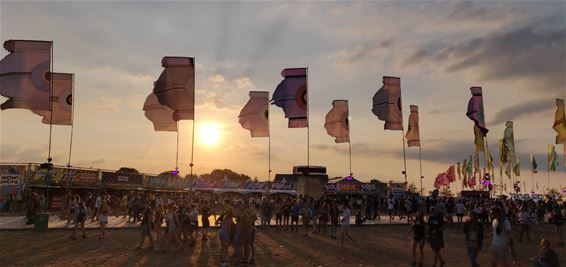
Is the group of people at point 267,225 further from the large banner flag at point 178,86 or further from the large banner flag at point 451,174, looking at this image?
the large banner flag at point 451,174

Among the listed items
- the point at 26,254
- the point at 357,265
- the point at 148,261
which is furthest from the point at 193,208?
the point at 357,265

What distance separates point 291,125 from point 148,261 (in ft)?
63.2

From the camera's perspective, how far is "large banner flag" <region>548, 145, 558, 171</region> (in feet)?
202

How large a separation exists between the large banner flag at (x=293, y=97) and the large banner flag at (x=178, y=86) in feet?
24.2

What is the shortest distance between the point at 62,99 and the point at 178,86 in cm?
816

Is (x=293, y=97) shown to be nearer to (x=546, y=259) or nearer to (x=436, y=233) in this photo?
(x=436, y=233)

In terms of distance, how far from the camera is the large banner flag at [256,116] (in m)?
33.1

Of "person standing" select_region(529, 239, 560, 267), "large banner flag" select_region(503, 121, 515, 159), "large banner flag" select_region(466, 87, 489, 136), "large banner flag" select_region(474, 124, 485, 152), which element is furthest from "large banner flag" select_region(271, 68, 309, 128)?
"large banner flag" select_region(503, 121, 515, 159)

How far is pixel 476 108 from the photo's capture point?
120 feet

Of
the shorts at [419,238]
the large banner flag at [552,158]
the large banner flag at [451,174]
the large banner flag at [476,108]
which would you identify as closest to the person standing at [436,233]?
the shorts at [419,238]

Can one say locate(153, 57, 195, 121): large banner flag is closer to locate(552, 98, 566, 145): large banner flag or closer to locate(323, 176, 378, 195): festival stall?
locate(323, 176, 378, 195): festival stall

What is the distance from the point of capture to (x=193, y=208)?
19938 mm

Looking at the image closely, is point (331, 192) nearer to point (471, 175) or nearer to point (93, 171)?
point (93, 171)

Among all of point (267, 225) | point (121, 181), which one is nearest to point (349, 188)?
point (121, 181)
